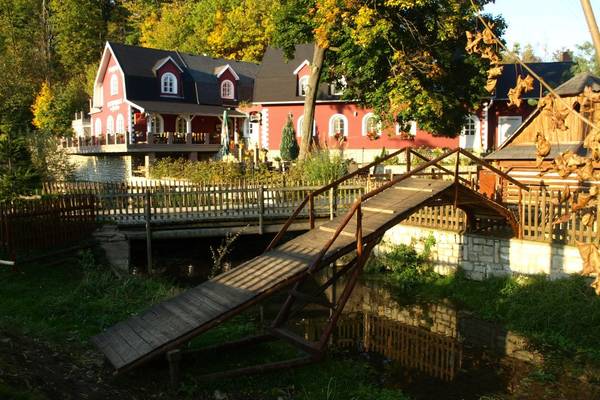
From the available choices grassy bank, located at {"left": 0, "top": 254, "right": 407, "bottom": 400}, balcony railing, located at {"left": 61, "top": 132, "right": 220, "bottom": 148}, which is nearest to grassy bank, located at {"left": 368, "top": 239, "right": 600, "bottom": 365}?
grassy bank, located at {"left": 0, "top": 254, "right": 407, "bottom": 400}

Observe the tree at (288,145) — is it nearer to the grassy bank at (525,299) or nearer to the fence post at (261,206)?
the fence post at (261,206)

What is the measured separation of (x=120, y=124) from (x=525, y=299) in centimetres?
3062

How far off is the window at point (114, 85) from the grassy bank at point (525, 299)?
27.3 m

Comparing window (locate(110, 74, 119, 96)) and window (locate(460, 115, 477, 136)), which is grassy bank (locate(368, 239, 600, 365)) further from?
window (locate(110, 74, 119, 96))

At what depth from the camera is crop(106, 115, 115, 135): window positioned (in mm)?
36928

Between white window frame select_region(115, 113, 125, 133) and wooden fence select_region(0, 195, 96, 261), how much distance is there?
2276 cm

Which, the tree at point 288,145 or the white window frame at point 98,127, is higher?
the white window frame at point 98,127

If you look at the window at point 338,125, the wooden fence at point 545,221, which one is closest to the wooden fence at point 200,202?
the wooden fence at point 545,221

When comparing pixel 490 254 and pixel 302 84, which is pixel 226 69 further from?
pixel 490 254

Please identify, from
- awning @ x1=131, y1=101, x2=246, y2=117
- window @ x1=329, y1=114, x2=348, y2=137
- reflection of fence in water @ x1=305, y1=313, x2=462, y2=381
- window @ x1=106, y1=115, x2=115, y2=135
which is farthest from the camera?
window @ x1=106, y1=115, x2=115, y2=135

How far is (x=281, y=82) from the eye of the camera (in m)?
37.4

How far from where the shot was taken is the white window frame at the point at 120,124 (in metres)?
35.6

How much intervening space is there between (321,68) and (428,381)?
773 inches

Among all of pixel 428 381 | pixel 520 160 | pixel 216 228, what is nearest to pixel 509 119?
pixel 520 160
